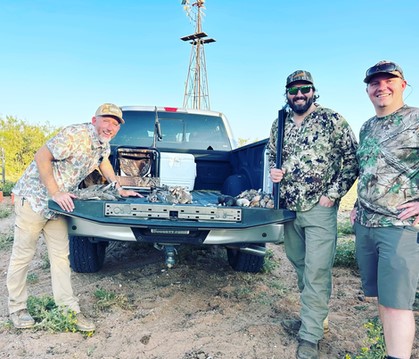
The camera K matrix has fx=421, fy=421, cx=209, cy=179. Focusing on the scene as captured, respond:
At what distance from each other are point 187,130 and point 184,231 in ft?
8.89

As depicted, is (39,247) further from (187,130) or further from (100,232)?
(100,232)

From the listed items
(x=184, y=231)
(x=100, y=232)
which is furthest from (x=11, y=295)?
(x=184, y=231)

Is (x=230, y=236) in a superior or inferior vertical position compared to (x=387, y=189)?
inferior

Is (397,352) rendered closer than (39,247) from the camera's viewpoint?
Yes

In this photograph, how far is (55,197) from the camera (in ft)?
10.1

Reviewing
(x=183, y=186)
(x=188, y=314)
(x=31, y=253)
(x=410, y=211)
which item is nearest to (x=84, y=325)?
(x=31, y=253)

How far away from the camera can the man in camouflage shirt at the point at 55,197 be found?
3.11 m

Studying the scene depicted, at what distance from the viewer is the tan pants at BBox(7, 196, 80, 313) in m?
3.26

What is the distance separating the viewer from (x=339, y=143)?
3008 millimetres

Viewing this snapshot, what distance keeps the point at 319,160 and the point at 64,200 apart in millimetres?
1879

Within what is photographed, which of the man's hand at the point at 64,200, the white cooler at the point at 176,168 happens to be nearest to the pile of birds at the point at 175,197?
the man's hand at the point at 64,200

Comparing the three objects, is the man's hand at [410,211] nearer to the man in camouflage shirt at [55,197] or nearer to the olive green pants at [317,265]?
the olive green pants at [317,265]

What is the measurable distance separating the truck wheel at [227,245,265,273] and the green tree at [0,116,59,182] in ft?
50.5

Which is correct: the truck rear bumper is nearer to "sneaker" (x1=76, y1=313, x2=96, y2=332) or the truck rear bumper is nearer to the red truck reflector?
"sneaker" (x1=76, y1=313, x2=96, y2=332)
